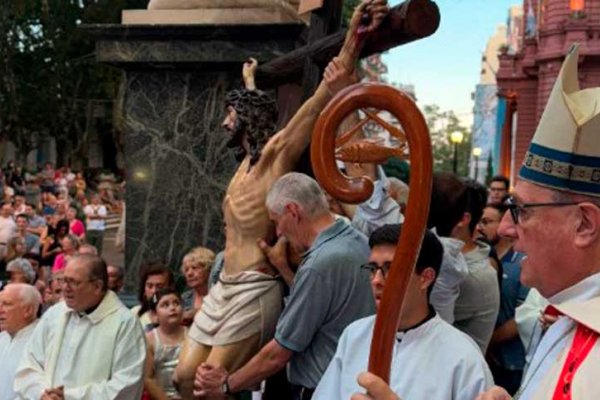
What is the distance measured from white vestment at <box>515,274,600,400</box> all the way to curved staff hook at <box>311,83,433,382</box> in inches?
13.1

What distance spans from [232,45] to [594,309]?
4.12m

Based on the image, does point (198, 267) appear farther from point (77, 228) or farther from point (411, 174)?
point (77, 228)

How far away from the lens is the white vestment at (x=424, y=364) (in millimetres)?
2975

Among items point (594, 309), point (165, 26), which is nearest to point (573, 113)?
point (594, 309)

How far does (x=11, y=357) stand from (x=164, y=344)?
1082 millimetres

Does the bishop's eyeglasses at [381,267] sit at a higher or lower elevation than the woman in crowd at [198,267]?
higher

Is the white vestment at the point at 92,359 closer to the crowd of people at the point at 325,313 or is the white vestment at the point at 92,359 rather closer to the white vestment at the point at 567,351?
the crowd of people at the point at 325,313

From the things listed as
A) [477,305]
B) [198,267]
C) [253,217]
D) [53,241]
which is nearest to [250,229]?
[253,217]

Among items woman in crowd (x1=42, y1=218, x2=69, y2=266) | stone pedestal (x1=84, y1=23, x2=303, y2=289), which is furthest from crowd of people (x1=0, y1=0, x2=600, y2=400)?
woman in crowd (x1=42, y1=218, x2=69, y2=266)

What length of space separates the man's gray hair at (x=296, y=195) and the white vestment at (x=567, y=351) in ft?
5.69

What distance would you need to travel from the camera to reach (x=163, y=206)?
19.8ft

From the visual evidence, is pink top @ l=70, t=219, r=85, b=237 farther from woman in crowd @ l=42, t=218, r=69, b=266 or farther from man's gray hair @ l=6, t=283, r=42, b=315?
man's gray hair @ l=6, t=283, r=42, b=315

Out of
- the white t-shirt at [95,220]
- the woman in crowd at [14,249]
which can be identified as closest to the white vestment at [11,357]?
the woman in crowd at [14,249]

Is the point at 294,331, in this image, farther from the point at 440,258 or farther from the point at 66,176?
the point at 66,176
